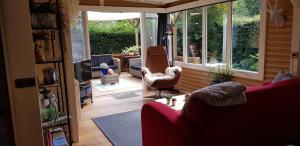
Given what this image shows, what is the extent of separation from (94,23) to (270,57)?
7.50 metres

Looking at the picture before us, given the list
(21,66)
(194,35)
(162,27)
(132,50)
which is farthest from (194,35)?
(132,50)

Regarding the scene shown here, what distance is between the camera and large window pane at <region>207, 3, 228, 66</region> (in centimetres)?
439

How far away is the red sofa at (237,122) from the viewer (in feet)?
5.74

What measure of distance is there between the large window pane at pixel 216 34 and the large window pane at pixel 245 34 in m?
0.26

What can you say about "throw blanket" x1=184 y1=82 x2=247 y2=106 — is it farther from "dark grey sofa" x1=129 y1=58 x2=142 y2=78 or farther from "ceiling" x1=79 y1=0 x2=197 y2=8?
"dark grey sofa" x1=129 y1=58 x2=142 y2=78

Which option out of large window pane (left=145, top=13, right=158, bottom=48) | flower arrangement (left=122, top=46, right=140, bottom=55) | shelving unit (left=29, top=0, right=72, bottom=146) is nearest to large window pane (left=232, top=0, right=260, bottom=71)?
large window pane (left=145, top=13, right=158, bottom=48)

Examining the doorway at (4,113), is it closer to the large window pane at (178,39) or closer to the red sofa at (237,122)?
the red sofa at (237,122)

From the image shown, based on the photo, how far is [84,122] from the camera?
12.4ft

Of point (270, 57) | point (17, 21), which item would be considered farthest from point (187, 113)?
point (270, 57)

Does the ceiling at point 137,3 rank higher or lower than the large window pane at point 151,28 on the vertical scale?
higher

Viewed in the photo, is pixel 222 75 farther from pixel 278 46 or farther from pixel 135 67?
pixel 135 67

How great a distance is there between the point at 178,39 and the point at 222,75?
1753mm

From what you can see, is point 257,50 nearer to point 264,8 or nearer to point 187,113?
point 264,8

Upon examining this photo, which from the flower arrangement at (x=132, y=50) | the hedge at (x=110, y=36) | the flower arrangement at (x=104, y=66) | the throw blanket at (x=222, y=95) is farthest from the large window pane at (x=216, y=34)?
the hedge at (x=110, y=36)
